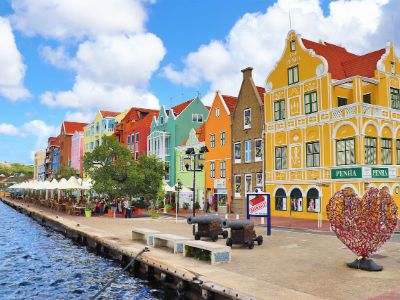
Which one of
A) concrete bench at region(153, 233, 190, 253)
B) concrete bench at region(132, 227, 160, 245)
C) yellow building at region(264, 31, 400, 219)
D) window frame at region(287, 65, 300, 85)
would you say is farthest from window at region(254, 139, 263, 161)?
concrete bench at region(153, 233, 190, 253)

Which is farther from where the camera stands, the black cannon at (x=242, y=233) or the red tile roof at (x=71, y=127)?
the red tile roof at (x=71, y=127)

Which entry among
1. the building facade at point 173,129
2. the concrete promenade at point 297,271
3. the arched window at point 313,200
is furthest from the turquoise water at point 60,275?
the building facade at point 173,129

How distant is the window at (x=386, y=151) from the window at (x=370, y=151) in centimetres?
123

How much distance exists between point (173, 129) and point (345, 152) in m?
27.5

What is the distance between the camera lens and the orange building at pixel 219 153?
4431cm

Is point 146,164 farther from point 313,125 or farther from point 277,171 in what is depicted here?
point 313,125

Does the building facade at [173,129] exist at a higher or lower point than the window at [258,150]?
higher

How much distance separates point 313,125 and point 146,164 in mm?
14983

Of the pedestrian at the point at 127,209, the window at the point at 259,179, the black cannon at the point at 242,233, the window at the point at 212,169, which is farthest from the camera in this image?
the window at the point at 212,169

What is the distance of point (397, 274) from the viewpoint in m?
12.3

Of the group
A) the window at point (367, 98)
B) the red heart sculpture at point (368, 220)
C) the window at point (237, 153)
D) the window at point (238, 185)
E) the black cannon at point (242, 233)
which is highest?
the window at point (367, 98)

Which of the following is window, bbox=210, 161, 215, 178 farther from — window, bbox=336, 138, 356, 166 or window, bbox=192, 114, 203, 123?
window, bbox=336, 138, 356, 166

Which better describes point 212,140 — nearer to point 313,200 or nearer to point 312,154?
point 312,154

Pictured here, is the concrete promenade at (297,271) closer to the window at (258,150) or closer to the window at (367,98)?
the window at (367,98)
